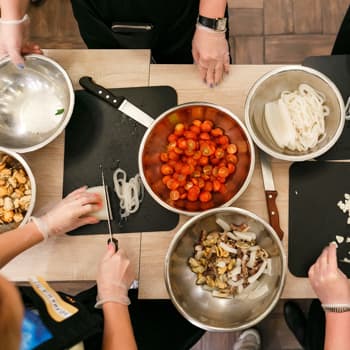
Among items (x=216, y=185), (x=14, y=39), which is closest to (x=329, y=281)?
(x=216, y=185)

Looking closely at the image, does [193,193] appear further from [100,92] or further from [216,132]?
[100,92]

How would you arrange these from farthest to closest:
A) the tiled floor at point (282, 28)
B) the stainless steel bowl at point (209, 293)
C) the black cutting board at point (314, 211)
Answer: the tiled floor at point (282, 28) < the black cutting board at point (314, 211) < the stainless steel bowl at point (209, 293)

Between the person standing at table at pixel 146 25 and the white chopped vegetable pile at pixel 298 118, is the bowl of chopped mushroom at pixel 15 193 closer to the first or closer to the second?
the person standing at table at pixel 146 25

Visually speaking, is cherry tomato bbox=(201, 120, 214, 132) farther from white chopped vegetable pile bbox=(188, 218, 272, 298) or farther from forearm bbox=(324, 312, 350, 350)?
forearm bbox=(324, 312, 350, 350)

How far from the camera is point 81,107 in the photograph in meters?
1.13

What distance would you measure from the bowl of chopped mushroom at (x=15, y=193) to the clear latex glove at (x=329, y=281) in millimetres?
669

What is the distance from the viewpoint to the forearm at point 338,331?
965 millimetres

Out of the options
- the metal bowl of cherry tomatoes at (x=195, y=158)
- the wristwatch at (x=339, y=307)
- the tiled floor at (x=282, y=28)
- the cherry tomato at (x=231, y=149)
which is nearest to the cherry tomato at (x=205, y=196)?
the metal bowl of cherry tomatoes at (x=195, y=158)

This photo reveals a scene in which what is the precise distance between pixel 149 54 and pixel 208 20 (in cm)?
18

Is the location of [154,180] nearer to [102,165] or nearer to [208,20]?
[102,165]

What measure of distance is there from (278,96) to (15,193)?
67 cm

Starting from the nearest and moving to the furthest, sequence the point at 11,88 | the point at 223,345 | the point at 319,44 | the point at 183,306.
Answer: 1. the point at 183,306
2. the point at 11,88
3. the point at 223,345
4. the point at 319,44

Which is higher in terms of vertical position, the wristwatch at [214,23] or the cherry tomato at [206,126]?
the wristwatch at [214,23]

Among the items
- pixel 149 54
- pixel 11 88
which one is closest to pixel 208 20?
pixel 149 54
